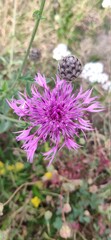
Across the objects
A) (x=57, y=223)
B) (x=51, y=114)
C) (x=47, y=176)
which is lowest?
(x=57, y=223)

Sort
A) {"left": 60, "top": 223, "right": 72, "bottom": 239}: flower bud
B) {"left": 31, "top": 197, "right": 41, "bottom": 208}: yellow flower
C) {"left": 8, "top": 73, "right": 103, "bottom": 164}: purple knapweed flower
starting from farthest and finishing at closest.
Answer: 1. {"left": 31, "top": 197, "right": 41, "bottom": 208}: yellow flower
2. {"left": 60, "top": 223, "right": 72, "bottom": 239}: flower bud
3. {"left": 8, "top": 73, "right": 103, "bottom": 164}: purple knapweed flower

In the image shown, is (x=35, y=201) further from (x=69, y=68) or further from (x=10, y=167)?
(x=69, y=68)

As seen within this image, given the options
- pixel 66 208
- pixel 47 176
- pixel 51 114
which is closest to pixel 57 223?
pixel 66 208

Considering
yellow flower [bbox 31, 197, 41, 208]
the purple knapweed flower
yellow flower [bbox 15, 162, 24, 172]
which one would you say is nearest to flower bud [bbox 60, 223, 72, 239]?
yellow flower [bbox 31, 197, 41, 208]

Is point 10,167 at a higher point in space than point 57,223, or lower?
higher

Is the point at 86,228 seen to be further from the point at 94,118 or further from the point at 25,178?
the point at 94,118

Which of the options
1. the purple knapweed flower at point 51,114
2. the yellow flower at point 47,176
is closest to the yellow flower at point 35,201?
the yellow flower at point 47,176

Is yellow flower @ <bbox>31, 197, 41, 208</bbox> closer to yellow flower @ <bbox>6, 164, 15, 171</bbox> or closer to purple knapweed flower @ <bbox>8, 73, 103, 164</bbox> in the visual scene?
yellow flower @ <bbox>6, 164, 15, 171</bbox>

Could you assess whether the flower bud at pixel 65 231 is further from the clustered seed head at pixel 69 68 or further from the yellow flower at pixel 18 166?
the clustered seed head at pixel 69 68
